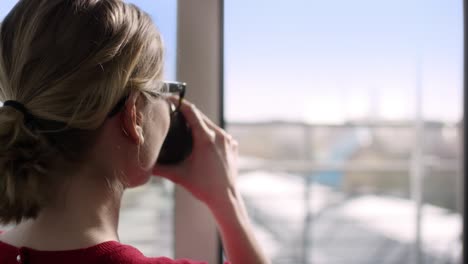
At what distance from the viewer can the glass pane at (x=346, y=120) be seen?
0.99 meters

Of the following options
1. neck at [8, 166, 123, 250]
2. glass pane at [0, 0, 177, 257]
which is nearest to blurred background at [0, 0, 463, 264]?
glass pane at [0, 0, 177, 257]

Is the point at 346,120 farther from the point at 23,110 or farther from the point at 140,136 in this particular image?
the point at 23,110

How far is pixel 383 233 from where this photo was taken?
2.86 m

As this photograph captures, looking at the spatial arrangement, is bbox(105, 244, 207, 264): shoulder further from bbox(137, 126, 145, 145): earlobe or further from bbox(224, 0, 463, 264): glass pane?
bbox(224, 0, 463, 264): glass pane

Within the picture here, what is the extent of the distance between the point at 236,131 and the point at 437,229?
7.32ft

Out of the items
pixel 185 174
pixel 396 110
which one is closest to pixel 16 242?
pixel 185 174

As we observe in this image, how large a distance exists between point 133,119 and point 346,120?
1833 mm

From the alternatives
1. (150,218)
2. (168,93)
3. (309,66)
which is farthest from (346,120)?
(168,93)

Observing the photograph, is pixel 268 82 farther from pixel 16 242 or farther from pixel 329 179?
pixel 329 179

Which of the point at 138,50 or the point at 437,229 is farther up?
the point at 138,50

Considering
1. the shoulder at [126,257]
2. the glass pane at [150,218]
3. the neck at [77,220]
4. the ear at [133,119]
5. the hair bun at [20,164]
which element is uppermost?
the ear at [133,119]

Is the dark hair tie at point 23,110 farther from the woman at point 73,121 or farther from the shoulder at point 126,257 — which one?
the shoulder at point 126,257

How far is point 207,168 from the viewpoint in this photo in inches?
31.0

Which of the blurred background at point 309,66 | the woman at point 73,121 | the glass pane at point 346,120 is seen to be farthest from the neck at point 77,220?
the glass pane at point 346,120
